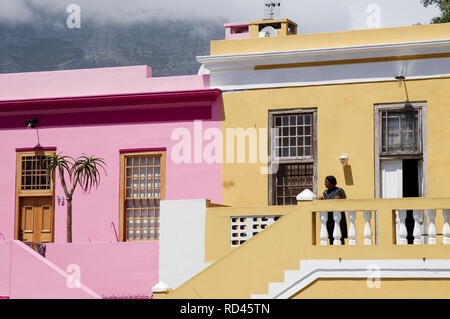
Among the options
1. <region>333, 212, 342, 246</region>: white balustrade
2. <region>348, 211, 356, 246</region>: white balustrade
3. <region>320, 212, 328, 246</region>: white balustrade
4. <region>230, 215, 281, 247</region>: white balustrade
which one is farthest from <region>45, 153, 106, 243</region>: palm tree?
<region>348, 211, 356, 246</region>: white balustrade

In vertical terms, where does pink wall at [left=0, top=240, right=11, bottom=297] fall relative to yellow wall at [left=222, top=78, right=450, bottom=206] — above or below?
below

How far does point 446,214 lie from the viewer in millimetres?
12367

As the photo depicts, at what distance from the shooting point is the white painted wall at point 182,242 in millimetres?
14297

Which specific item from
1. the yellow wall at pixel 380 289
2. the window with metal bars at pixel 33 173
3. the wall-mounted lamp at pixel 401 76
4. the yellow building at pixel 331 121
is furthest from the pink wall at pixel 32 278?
the wall-mounted lamp at pixel 401 76

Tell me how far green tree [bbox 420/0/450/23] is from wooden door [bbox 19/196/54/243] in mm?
13936

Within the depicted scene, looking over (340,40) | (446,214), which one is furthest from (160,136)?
(446,214)

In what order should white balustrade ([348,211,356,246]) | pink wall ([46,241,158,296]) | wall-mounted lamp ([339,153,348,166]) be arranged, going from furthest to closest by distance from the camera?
pink wall ([46,241,158,296]) < wall-mounted lamp ([339,153,348,166]) < white balustrade ([348,211,356,246])

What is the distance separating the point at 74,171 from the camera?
18.2 metres

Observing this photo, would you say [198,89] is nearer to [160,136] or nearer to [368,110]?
[160,136]

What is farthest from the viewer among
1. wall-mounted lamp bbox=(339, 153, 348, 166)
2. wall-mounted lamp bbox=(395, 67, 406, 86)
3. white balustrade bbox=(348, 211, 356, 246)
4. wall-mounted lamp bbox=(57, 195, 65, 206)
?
wall-mounted lamp bbox=(57, 195, 65, 206)

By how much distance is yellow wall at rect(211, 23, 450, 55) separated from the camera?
1634 centimetres

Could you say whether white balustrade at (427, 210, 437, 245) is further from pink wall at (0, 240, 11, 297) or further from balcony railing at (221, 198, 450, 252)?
pink wall at (0, 240, 11, 297)

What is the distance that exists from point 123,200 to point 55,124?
2.29m

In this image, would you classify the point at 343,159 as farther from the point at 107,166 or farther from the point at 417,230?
the point at 107,166
